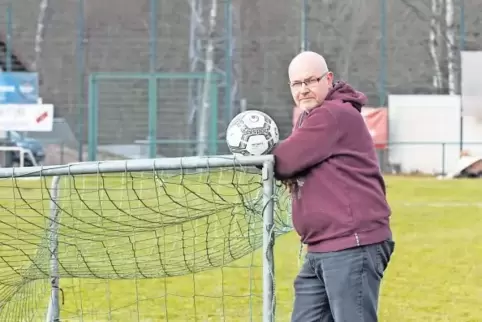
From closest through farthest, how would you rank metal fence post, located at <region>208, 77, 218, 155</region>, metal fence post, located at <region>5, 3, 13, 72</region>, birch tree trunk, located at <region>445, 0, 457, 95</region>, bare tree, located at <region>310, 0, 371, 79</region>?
metal fence post, located at <region>208, 77, 218, 155</region>
metal fence post, located at <region>5, 3, 13, 72</region>
birch tree trunk, located at <region>445, 0, 457, 95</region>
bare tree, located at <region>310, 0, 371, 79</region>

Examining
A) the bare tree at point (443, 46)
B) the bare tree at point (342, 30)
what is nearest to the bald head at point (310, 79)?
the bare tree at point (342, 30)

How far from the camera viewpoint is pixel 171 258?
6633 millimetres

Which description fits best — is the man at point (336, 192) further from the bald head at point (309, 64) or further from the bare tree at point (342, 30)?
the bare tree at point (342, 30)

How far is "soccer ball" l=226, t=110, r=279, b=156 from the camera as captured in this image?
4.59 metres

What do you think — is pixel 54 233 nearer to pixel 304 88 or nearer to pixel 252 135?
pixel 252 135

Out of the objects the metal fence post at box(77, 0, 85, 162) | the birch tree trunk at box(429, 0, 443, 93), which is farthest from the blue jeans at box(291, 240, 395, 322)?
the birch tree trunk at box(429, 0, 443, 93)

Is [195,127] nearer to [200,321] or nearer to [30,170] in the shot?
[200,321]

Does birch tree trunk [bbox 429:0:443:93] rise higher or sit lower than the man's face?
higher

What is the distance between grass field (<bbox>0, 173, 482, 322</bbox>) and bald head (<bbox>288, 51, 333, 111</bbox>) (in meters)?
0.60

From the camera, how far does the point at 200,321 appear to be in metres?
7.64

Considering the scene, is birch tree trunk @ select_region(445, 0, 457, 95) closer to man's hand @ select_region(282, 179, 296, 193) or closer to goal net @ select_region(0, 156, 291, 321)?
goal net @ select_region(0, 156, 291, 321)

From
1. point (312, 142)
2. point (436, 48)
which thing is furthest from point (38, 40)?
point (312, 142)

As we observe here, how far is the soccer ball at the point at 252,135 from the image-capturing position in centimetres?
459

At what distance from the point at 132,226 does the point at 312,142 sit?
1545 mm
